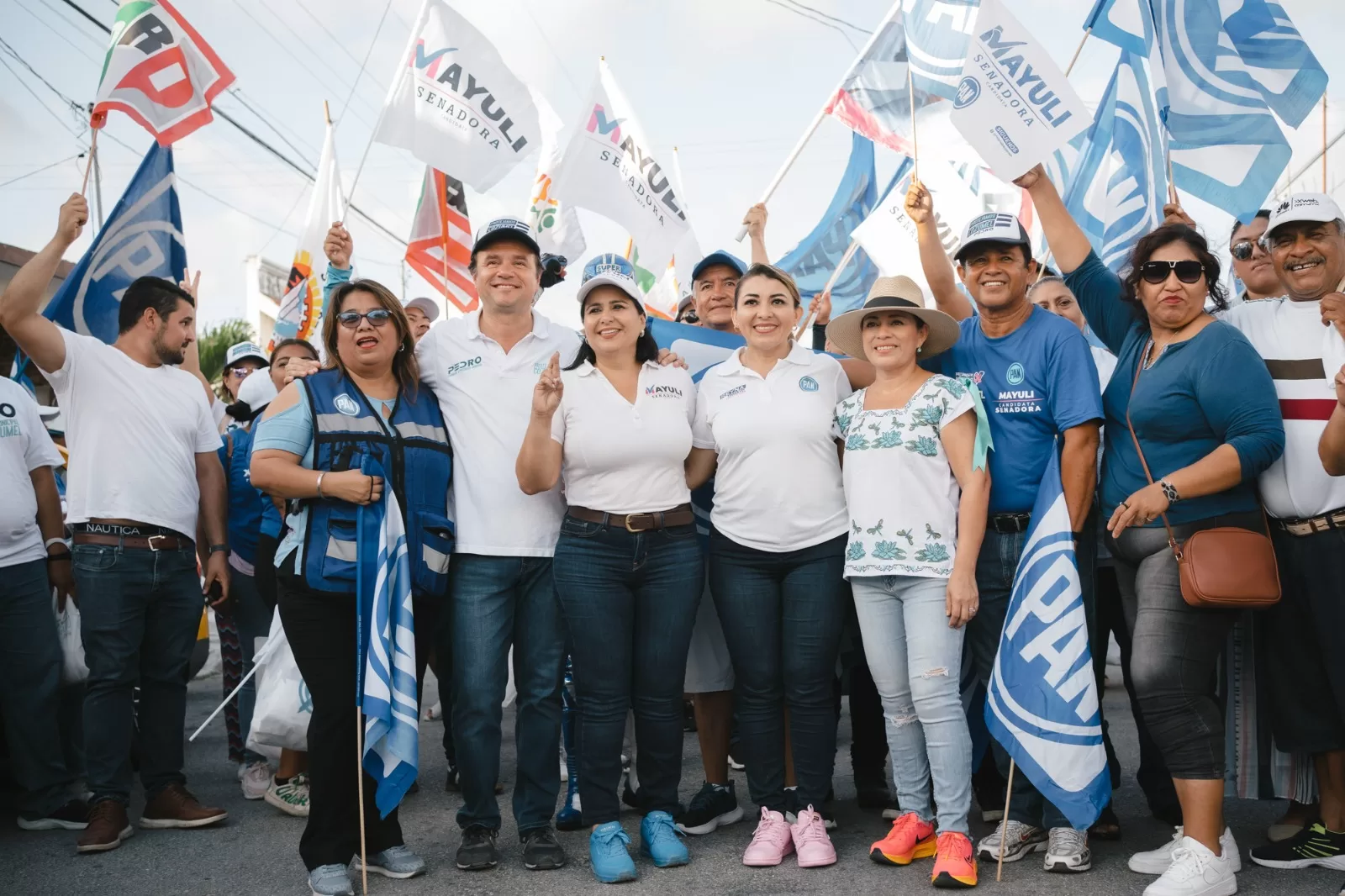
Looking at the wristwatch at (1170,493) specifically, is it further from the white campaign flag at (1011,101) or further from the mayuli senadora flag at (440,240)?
the mayuli senadora flag at (440,240)

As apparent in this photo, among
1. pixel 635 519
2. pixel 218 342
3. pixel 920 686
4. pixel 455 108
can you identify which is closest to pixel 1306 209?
pixel 920 686

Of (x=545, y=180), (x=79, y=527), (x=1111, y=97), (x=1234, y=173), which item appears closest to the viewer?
(x=79, y=527)

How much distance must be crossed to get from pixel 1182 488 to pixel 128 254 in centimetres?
522

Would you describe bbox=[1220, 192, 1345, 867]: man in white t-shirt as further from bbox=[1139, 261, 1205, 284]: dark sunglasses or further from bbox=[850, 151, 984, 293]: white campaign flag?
bbox=[850, 151, 984, 293]: white campaign flag

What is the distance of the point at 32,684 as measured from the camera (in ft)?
16.1

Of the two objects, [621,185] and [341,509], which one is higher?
[621,185]

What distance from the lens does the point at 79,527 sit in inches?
188

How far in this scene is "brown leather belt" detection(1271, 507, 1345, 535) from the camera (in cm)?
389

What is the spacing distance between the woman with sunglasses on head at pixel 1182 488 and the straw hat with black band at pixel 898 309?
67 centimetres

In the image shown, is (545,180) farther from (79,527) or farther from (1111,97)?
(79,527)

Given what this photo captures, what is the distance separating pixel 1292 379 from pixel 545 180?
6.79 meters

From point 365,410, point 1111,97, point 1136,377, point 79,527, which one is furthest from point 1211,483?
point 79,527

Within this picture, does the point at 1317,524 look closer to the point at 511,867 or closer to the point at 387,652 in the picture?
the point at 511,867

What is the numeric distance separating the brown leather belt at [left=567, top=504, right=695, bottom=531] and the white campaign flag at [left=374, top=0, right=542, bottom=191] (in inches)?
126
